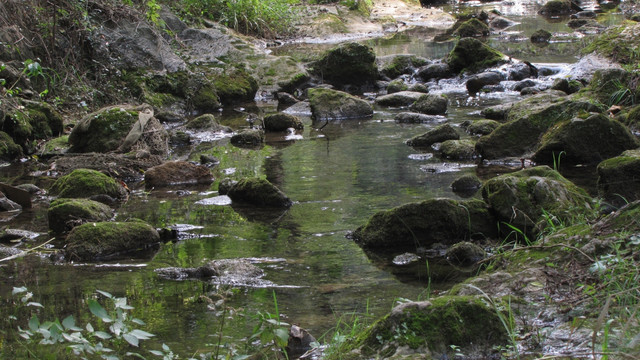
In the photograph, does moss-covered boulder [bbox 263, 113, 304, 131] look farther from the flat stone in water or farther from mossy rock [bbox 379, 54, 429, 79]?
mossy rock [bbox 379, 54, 429, 79]

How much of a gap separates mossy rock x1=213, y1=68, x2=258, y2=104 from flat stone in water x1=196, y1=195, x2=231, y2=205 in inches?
285

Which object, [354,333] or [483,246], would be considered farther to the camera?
[483,246]

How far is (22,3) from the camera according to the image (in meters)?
11.4

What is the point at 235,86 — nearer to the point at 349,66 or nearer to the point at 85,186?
the point at 349,66

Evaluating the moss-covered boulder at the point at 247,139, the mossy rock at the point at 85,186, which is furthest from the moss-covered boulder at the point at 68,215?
the moss-covered boulder at the point at 247,139

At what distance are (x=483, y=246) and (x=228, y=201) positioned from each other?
3074 millimetres

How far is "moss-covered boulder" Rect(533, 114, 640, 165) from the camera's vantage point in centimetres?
803

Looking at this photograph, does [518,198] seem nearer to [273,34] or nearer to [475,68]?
[475,68]

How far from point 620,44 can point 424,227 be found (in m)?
9.08

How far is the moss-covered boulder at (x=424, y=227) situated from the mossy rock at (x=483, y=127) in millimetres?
4951

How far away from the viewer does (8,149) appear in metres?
9.47

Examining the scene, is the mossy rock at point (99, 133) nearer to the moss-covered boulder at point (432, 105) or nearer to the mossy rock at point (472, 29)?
the moss-covered boulder at point (432, 105)

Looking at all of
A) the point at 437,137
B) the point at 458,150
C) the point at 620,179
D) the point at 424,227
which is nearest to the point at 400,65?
the point at 437,137

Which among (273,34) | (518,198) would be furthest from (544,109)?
(273,34)
